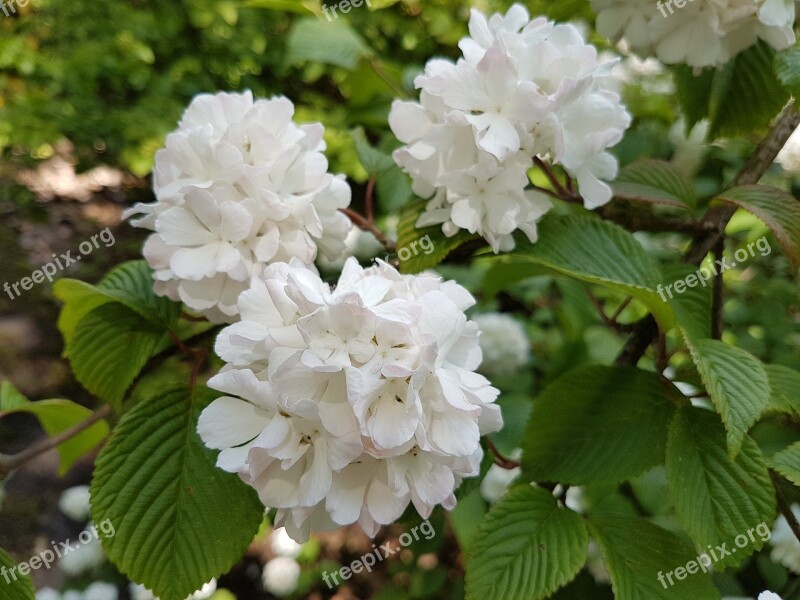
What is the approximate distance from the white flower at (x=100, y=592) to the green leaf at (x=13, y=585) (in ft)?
2.77

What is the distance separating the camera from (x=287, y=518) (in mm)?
456

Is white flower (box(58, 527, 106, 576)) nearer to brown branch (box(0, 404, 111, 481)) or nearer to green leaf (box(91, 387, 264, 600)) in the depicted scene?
brown branch (box(0, 404, 111, 481))

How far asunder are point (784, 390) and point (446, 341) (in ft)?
1.21

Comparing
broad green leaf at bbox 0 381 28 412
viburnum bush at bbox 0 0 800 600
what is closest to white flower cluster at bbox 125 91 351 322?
viburnum bush at bbox 0 0 800 600

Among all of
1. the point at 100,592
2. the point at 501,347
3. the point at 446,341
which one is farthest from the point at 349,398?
the point at 100,592

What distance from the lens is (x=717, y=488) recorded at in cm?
49

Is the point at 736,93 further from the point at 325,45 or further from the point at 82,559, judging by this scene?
the point at 82,559

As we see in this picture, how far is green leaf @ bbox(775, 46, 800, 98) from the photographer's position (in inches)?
21.1

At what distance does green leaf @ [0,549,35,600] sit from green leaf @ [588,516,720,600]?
0.51 metres

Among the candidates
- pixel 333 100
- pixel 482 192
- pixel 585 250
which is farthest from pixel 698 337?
pixel 333 100

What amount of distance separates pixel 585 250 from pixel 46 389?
1.71m

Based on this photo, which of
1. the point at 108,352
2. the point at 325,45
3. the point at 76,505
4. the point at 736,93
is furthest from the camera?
the point at 76,505

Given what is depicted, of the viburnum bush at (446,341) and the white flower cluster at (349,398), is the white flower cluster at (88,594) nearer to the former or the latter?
the viburnum bush at (446,341)

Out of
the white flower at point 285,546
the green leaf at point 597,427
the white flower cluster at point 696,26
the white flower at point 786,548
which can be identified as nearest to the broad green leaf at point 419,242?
the green leaf at point 597,427
